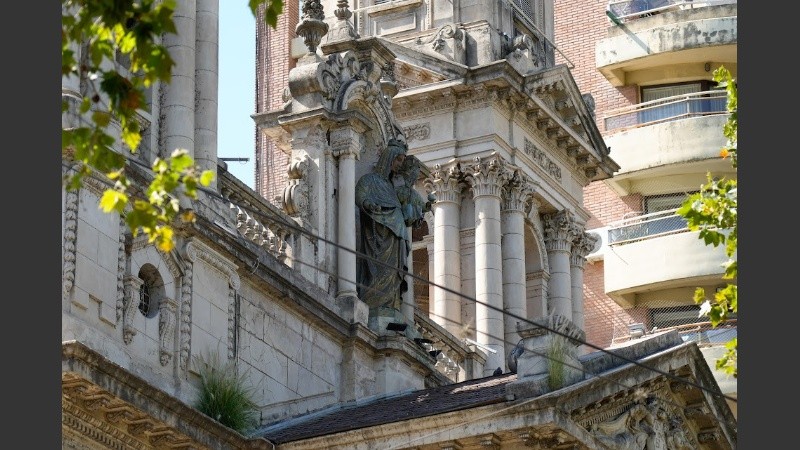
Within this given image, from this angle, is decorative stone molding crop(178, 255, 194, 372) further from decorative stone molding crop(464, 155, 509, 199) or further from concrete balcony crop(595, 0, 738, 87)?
concrete balcony crop(595, 0, 738, 87)

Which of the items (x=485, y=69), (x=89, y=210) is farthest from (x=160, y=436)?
(x=485, y=69)

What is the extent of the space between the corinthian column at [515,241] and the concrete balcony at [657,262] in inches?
301

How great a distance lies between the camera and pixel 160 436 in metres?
27.0

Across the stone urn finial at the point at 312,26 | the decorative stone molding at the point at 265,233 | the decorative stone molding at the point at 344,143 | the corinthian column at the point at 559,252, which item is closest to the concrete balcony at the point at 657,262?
the corinthian column at the point at 559,252

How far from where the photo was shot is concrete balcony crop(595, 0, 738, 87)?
55.3 m

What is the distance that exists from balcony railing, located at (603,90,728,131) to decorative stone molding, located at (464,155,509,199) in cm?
1023

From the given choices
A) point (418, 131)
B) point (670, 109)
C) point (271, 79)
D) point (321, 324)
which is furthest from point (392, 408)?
point (271, 79)

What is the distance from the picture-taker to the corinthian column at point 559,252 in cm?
4825

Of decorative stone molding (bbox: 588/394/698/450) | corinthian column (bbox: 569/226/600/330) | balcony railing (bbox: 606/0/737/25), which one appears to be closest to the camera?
decorative stone molding (bbox: 588/394/698/450)

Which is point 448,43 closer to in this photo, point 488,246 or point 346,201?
point 488,246

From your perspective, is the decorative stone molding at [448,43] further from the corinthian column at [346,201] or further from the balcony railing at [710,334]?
the corinthian column at [346,201]

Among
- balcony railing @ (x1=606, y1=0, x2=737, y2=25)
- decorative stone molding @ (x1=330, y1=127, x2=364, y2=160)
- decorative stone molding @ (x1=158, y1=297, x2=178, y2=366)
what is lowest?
decorative stone molding @ (x1=158, y1=297, x2=178, y2=366)

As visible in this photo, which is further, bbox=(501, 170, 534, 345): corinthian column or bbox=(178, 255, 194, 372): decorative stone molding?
bbox=(501, 170, 534, 345): corinthian column

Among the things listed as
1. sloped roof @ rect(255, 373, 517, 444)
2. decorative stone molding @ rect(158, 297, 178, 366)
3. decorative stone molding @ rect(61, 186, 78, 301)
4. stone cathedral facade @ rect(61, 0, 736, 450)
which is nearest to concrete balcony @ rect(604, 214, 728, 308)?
stone cathedral facade @ rect(61, 0, 736, 450)
